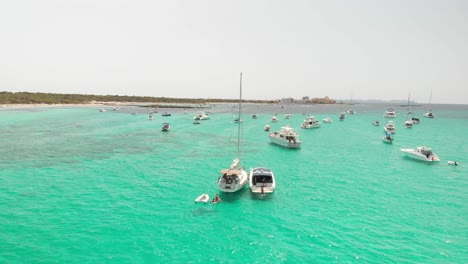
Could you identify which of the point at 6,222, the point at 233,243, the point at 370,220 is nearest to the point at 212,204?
the point at 233,243

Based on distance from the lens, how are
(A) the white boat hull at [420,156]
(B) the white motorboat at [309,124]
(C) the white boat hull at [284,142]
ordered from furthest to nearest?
1. (B) the white motorboat at [309,124]
2. (C) the white boat hull at [284,142]
3. (A) the white boat hull at [420,156]

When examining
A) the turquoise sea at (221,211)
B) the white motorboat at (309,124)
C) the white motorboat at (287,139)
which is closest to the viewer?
the turquoise sea at (221,211)

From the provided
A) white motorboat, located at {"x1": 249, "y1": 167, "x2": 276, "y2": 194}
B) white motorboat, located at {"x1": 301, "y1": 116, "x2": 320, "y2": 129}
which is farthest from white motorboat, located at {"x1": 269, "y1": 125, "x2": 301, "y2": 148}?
white motorboat, located at {"x1": 301, "y1": 116, "x2": 320, "y2": 129}

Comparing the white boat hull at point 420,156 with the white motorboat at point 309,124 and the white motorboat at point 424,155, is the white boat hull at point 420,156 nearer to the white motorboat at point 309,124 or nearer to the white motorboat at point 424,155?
the white motorboat at point 424,155

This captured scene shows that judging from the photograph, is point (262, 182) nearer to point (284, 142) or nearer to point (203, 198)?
point (203, 198)

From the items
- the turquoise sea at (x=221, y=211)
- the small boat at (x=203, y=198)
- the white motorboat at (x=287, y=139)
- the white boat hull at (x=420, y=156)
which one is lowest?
the turquoise sea at (x=221, y=211)

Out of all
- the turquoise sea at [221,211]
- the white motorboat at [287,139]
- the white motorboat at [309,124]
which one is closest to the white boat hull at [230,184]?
the turquoise sea at [221,211]

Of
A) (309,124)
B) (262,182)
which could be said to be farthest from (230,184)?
(309,124)

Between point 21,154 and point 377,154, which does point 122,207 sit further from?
point 377,154

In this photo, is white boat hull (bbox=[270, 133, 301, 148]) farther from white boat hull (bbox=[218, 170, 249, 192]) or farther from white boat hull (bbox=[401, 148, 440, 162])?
white boat hull (bbox=[218, 170, 249, 192])
